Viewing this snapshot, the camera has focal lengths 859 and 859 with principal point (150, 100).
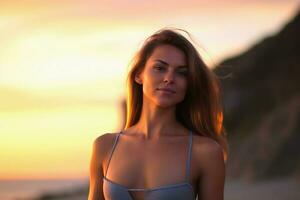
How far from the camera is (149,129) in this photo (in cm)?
483

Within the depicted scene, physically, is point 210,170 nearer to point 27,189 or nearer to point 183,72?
point 183,72

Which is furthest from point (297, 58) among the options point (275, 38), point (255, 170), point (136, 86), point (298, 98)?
point (136, 86)

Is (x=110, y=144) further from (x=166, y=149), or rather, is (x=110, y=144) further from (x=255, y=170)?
(x=255, y=170)

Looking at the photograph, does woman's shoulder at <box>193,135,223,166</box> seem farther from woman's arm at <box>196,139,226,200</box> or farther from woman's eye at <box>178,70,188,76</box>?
woman's eye at <box>178,70,188,76</box>

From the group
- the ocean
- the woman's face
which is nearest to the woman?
the woman's face

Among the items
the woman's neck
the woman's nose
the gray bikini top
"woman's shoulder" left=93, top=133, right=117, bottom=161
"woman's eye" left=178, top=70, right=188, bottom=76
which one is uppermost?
"woman's eye" left=178, top=70, right=188, bottom=76

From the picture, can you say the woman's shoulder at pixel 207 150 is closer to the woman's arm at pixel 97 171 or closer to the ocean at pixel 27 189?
the woman's arm at pixel 97 171

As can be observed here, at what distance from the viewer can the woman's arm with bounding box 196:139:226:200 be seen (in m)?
4.62

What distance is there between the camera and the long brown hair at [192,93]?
476 cm

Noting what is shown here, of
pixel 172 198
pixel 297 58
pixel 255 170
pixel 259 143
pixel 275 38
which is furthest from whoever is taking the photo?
pixel 275 38

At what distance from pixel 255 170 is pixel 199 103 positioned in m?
16.9

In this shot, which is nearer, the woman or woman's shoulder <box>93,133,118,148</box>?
the woman

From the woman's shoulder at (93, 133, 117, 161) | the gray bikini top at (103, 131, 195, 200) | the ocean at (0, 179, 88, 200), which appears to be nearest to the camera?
the gray bikini top at (103, 131, 195, 200)

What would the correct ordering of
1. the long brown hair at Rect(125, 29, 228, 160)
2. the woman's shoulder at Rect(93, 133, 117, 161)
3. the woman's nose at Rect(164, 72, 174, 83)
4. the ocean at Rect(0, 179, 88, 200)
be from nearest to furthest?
the woman's nose at Rect(164, 72, 174, 83)
the long brown hair at Rect(125, 29, 228, 160)
the woman's shoulder at Rect(93, 133, 117, 161)
the ocean at Rect(0, 179, 88, 200)
